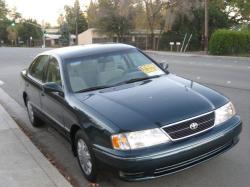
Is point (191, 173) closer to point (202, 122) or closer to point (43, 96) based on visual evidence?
point (202, 122)

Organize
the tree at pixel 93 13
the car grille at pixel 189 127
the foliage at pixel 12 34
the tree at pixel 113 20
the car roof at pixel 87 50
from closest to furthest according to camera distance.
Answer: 1. the car grille at pixel 189 127
2. the car roof at pixel 87 50
3. the tree at pixel 113 20
4. the tree at pixel 93 13
5. the foliage at pixel 12 34

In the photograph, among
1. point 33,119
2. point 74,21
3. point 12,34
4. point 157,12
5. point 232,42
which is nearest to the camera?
point 33,119

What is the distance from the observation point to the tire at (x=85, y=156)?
4676mm

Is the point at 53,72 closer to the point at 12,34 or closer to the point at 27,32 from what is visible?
the point at 12,34

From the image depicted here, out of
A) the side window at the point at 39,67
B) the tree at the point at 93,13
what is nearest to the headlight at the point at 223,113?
the side window at the point at 39,67

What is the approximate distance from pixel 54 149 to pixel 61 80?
52.7 inches

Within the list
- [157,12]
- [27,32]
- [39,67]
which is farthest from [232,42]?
[27,32]

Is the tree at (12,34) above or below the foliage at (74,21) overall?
below

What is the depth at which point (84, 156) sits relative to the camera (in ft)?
16.1

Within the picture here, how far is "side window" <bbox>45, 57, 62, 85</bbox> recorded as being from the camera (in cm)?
585

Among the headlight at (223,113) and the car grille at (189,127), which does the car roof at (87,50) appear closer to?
the headlight at (223,113)

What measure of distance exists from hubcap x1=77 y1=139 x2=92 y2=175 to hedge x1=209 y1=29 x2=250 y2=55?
2433 cm

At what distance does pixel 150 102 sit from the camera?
182 inches

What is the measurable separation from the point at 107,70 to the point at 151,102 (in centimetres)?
127
